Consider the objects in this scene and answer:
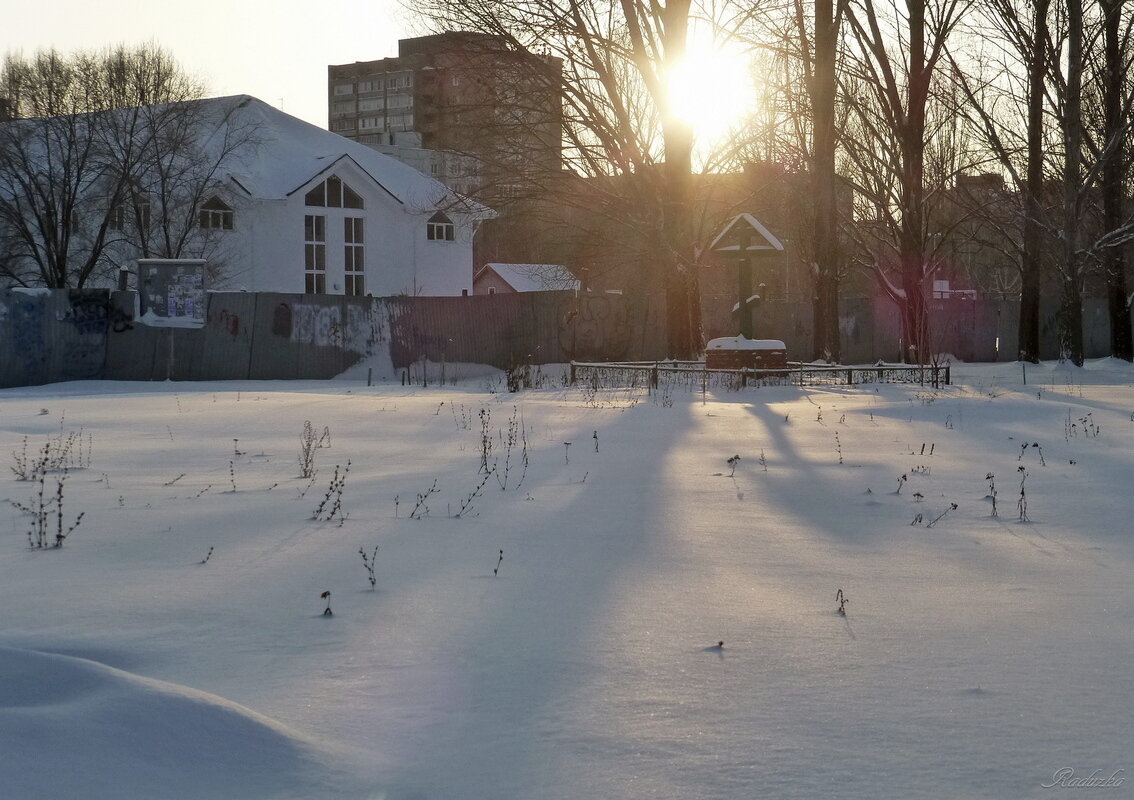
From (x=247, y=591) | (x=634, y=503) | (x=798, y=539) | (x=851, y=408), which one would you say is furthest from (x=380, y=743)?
(x=851, y=408)

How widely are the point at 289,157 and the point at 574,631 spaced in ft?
139

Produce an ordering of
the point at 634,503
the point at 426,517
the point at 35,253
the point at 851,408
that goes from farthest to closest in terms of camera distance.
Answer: the point at 35,253 → the point at 851,408 → the point at 634,503 → the point at 426,517

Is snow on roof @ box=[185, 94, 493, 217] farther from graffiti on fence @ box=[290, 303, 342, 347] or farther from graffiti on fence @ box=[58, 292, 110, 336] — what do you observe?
graffiti on fence @ box=[58, 292, 110, 336]

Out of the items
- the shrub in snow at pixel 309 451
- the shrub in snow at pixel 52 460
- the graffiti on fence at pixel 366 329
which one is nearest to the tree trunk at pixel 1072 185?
the graffiti on fence at pixel 366 329

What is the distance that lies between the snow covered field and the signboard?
15.9 m

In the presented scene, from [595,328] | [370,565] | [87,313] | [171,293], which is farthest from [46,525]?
[595,328]

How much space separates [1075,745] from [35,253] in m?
36.3

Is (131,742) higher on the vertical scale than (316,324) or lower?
lower

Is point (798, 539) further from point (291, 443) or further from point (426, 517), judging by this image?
point (291, 443)

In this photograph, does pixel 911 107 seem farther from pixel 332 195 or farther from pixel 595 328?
pixel 332 195

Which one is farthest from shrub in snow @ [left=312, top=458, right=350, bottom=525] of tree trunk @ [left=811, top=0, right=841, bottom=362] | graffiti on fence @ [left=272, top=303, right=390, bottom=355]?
graffiti on fence @ [left=272, top=303, right=390, bottom=355]

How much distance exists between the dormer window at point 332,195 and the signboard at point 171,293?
60.4ft

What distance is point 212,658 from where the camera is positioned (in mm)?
3945

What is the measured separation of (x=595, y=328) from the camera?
2952cm
